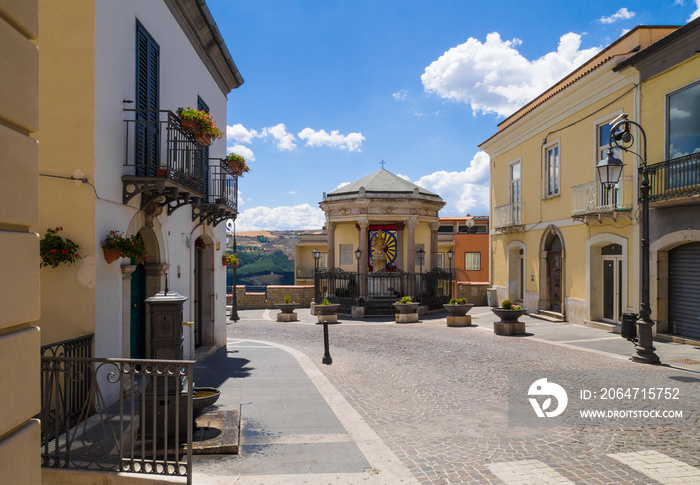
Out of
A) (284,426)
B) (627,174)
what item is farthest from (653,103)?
(284,426)

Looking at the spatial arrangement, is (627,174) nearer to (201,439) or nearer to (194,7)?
(194,7)

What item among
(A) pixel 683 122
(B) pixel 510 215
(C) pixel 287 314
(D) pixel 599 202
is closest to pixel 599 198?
(D) pixel 599 202

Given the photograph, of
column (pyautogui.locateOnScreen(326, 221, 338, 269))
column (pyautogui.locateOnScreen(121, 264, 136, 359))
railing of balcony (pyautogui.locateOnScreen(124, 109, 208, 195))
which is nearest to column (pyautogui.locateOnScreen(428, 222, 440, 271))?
column (pyautogui.locateOnScreen(326, 221, 338, 269))

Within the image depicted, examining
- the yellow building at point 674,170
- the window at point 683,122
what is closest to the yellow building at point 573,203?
the yellow building at point 674,170

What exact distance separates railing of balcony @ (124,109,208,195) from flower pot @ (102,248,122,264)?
1.40m

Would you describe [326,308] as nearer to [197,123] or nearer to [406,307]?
[406,307]

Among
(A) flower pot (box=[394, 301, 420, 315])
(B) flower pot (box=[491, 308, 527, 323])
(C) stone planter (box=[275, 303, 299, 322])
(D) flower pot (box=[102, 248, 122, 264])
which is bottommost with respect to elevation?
(C) stone planter (box=[275, 303, 299, 322])

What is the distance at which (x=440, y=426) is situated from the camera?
6629mm

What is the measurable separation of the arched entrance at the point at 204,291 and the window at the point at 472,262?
2846cm

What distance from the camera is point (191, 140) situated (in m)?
9.07

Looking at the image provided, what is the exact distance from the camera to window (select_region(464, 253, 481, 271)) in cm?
3862

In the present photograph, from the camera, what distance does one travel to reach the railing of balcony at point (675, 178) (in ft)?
38.4

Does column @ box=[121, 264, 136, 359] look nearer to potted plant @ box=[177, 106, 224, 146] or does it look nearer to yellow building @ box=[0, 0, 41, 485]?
potted plant @ box=[177, 106, 224, 146]

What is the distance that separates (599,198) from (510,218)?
725cm
